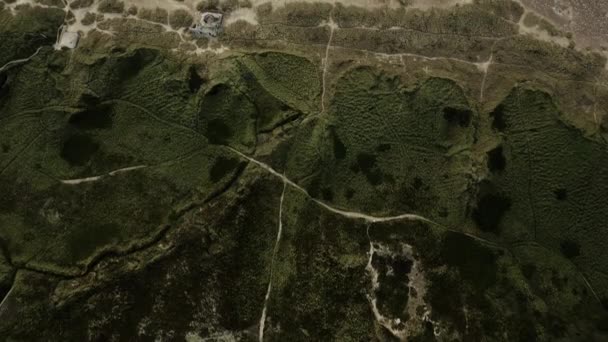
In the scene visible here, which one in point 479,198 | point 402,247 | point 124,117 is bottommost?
point 402,247

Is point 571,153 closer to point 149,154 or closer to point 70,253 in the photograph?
point 149,154

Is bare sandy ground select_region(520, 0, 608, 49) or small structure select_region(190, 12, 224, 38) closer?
small structure select_region(190, 12, 224, 38)

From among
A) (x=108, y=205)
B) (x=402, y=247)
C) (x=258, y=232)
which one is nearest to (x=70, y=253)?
(x=108, y=205)

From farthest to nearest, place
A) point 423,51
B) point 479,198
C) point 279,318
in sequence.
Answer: point 423,51 < point 479,198 < point 279,318

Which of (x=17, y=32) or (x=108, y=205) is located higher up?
(x=17, y=32)

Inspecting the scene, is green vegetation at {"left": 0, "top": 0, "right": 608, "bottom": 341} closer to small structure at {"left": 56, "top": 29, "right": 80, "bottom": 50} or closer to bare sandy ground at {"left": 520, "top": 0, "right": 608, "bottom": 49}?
small structure at {"left": 56, "top": 29, "right": 80, "bottom": 50}

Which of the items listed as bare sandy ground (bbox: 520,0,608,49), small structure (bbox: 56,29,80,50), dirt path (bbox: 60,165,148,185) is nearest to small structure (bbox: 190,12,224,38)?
small structure (bbox: 56,29,80,50)

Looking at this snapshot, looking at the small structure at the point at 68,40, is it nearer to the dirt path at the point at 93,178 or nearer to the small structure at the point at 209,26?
the small structure at the point at 209,26
